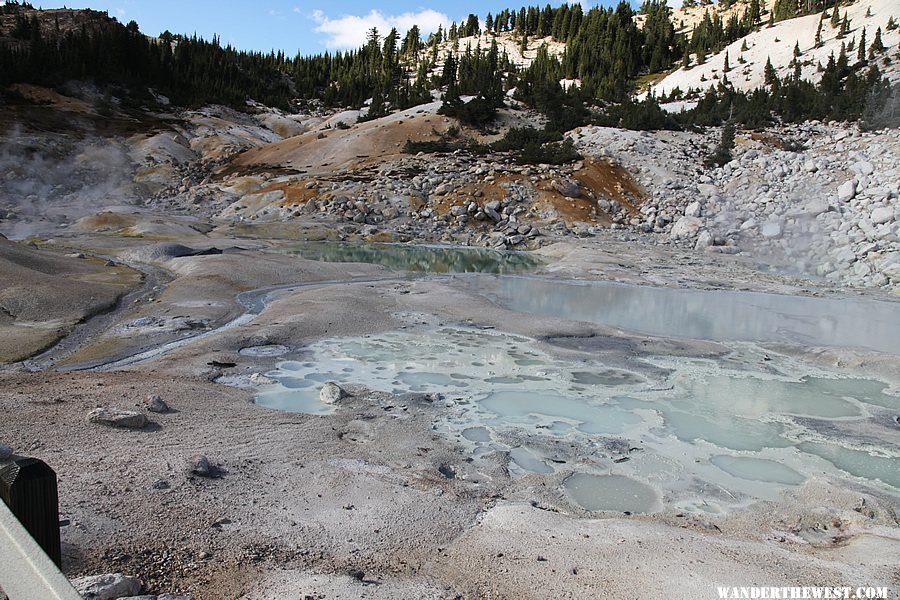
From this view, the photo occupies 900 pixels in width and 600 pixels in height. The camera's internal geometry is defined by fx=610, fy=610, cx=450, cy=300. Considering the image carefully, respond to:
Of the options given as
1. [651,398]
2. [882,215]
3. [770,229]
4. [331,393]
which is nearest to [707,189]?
[770,229]

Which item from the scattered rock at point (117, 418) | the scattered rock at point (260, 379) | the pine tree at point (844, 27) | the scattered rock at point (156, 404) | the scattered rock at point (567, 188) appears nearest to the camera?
the scattered rock at point (117, 418)

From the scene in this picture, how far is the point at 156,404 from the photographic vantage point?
22.8 ft

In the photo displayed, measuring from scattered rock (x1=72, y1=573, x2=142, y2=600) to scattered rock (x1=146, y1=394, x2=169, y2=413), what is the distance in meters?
3.53

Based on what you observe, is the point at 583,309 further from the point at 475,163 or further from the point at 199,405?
the point at 475,163

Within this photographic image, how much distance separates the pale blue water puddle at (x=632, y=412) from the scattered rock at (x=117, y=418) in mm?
1826

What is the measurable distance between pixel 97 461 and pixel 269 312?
7.83 meters

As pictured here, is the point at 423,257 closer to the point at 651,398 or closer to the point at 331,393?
the point at 651,398

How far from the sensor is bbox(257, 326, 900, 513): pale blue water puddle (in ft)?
21.3

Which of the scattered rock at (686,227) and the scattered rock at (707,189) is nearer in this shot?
the scattered rock at (686,227)

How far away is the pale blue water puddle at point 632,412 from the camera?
21.3 feet

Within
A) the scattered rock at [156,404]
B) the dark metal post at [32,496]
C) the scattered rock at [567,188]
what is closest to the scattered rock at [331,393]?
the scattered rock at [156,404]

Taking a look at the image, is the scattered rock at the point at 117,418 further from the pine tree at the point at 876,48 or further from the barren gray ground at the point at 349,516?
the pine tree at the point at 876,48

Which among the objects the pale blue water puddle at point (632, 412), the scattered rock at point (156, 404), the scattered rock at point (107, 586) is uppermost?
the scattered rock at point (107, 586)

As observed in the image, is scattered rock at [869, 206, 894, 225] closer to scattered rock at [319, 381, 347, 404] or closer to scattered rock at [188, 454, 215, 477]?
scattered rock at [319, 381, 347, 404]
